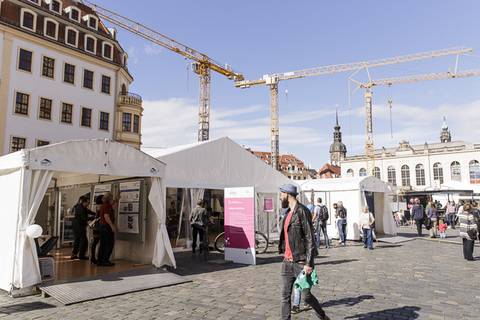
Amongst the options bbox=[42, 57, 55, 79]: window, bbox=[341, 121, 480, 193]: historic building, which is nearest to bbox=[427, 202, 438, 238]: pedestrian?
bbox=[42, 57, 55, 79]: window

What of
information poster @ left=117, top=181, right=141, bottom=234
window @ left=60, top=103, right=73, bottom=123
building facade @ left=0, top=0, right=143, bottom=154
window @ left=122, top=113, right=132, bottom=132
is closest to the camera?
information poster @ left=117, top=181, right=141, bottom=234

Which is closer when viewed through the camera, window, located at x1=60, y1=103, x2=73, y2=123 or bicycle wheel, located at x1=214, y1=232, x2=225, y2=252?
bicycle wheel, located at x1=214, y1=232, x2=225, y2=252

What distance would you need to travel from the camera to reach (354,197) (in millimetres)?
16156

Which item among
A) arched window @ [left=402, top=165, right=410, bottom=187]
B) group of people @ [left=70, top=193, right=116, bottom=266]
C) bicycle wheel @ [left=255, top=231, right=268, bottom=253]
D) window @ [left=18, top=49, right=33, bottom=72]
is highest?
window @ [left=18, top=49, right=33, bottom=72]

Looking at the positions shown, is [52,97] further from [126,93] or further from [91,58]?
[126,93]

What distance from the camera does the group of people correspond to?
8.83m

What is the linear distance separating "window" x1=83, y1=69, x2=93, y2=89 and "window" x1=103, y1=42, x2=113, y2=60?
2.54 m

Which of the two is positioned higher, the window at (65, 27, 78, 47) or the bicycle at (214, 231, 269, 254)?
the window at (65, 27, 78, 47)

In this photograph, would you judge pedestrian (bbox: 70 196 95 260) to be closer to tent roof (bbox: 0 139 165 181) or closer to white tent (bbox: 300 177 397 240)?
tent roof (bbox: 0 139 165 181)

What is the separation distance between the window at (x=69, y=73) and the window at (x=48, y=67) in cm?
93

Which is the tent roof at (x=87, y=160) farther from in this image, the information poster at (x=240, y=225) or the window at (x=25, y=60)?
the window at (x=25, y=60)

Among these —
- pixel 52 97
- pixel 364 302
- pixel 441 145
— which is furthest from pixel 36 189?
pixel 441 145

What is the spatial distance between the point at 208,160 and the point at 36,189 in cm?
671

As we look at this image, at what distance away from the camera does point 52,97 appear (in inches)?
1045
